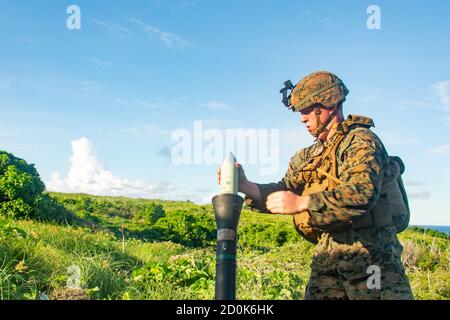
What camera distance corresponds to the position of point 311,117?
15.9ft

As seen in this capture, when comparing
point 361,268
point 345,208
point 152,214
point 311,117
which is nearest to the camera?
point 345,208

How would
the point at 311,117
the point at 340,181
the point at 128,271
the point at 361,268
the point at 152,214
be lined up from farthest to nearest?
the point at 152,214 < the point at 128,271 < the point at 311,117 < the point at 361,268 < the point at 340,181

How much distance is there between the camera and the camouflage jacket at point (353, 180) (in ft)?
12.7

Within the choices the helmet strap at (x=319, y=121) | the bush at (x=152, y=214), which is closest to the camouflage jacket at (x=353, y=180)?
the helmet strap at (x=319, y=121)

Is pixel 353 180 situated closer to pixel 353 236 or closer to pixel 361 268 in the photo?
pixel 353 236

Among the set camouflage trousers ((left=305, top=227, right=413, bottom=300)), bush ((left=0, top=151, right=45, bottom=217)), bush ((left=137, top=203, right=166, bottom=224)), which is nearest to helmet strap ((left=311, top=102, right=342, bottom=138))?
camouflage trousers ((left=305, top=227, right=413, bottom=300))

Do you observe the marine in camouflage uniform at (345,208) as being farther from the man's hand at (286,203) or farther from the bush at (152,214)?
the bush at (152,214)

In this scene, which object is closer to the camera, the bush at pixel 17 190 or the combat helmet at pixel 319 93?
the combat helmet at pixel 319 93

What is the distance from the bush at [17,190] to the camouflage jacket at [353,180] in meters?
12.4

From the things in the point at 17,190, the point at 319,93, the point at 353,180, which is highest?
the point at 319,93

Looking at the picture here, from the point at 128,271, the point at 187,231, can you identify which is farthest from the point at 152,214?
the point at 128,271

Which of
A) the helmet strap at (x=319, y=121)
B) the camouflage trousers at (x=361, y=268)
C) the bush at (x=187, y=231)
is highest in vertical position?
the helmet strap at (x=319, y=121)

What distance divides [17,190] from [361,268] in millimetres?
12997
